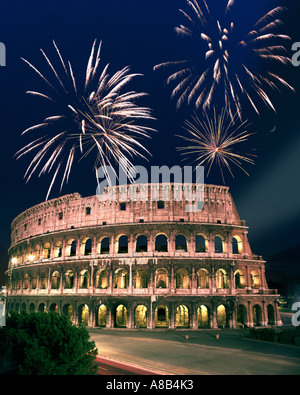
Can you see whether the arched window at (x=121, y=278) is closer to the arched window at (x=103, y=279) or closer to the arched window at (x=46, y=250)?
the arched window at (x=103, y=279)

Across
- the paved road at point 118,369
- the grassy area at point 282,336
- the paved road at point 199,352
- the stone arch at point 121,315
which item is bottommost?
the paved road at point 118,369

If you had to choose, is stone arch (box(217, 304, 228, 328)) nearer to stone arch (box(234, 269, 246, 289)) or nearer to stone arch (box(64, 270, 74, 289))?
stone arch (box(234, 269, 246, 289))

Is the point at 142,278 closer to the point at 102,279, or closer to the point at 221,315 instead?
the point at 102,279

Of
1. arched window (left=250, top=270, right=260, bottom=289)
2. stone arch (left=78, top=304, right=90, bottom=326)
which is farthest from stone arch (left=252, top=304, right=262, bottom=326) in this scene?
stone arch (left=78, top=304, right=90, bottom=326)

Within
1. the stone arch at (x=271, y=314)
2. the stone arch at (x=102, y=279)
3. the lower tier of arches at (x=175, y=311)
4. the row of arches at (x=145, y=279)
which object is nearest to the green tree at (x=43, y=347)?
the lower tier of arches at (x=175, y=311)

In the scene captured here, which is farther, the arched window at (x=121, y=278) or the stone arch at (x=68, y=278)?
the stone arch at (x=68, y=278)

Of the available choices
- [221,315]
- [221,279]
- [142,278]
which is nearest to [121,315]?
[142,278]

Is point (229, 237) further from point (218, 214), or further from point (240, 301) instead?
point (240, 301)
